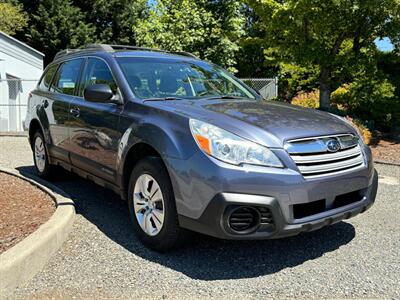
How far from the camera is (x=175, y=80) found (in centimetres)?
467

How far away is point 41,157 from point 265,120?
3.92m

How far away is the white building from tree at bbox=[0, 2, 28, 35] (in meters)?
7.33

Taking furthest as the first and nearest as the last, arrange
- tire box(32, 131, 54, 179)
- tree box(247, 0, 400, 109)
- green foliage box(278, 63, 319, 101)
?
green foliage box(278, 63, 319, 101) → tree box(247, 0, 400, 109) → tire box(32, 131, 54, 179)

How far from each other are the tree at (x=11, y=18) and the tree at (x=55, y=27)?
31.5 inches

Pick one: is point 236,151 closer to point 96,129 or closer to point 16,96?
point 96,129

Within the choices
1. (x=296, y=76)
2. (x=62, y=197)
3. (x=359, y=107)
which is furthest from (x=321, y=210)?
(x=296, y=76)

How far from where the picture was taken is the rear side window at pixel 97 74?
462 centimetres

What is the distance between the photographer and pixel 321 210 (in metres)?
3.55

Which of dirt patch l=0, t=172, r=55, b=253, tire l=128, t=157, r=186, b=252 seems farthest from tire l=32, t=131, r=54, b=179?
tire l=128, t=157, r=186, b=252

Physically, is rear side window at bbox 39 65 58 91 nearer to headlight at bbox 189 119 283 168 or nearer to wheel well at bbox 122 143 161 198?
wheel well at bbox 122 143 161 198

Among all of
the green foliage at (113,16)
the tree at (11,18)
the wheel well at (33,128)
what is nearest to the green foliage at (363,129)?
the wheel well at (33,128)

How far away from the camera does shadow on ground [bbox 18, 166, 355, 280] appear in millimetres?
3607

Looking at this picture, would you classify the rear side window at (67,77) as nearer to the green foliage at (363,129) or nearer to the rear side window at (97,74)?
the rear side window at (97,74)

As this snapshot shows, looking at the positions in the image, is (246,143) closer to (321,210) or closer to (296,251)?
(321,210)
